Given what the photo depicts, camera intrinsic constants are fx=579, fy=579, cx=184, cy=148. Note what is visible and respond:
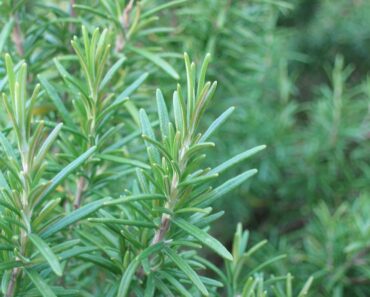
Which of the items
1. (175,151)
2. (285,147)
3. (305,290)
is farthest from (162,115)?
(285,147)

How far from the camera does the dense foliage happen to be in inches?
22.9

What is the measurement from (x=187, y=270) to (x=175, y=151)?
0.12 meters

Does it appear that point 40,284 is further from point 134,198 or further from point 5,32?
point 5,32

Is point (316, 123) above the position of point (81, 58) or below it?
below

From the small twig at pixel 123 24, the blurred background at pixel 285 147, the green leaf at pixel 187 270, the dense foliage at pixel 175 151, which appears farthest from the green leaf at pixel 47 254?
the blurred background at pixel 285 147

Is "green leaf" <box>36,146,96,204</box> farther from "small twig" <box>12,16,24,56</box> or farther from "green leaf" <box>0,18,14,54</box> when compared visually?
"small twig" <box>12,16,24,56</box>

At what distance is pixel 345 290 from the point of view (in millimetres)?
1131

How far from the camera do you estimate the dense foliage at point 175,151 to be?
1.91 ft

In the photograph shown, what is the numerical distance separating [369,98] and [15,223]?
3.64ft

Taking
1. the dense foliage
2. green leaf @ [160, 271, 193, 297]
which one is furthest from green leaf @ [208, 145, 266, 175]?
green leaf @ [160, 271, 193, 297]

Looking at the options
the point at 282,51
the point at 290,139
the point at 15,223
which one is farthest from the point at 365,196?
the point at 15,223

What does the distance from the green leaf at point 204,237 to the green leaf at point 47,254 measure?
133 mm

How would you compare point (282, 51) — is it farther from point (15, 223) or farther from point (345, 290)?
point (15, 223)

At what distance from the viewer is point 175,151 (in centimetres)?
58
